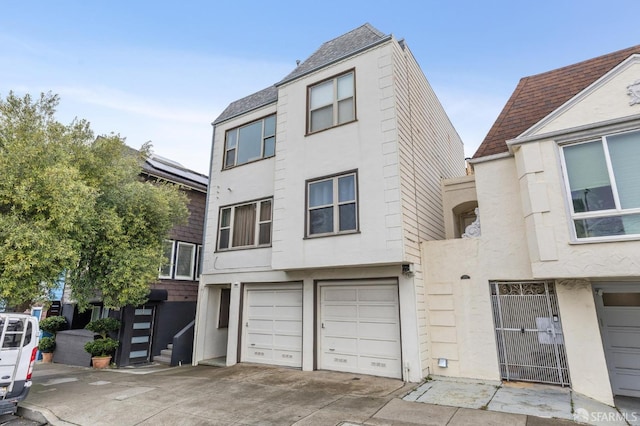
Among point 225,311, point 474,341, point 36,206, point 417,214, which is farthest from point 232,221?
point 474,341

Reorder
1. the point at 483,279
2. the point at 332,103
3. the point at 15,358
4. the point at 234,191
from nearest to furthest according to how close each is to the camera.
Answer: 1. the point at 15,358
2. the point at 483,279
3. the point at 332,103
4. the point at 234,191

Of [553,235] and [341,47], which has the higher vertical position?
[341,47]

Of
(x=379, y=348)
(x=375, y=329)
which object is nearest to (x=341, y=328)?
(x=375, y=329)

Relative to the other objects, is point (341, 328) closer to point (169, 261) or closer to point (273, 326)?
point (273, 326)

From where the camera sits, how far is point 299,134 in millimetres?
9141

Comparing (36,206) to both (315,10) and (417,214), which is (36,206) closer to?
(417,214)

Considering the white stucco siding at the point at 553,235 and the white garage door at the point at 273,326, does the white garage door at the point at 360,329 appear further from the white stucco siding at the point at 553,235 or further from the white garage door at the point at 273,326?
the white stucco siding at the point at 553,235

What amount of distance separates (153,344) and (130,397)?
5.52m

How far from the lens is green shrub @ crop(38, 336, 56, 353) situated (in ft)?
40.4

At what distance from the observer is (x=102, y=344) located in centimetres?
1047

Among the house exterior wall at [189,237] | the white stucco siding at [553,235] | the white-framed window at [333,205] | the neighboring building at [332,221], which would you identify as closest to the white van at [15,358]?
the neighboring building at [332,221]

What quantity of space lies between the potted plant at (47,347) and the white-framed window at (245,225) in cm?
826

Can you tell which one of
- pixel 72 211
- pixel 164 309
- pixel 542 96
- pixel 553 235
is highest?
pixel 542 96

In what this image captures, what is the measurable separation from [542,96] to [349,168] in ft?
17.3
